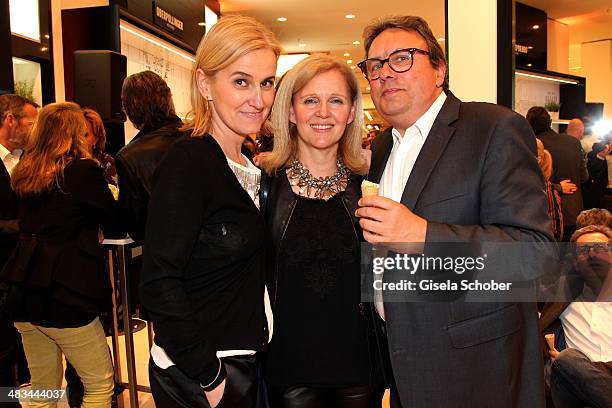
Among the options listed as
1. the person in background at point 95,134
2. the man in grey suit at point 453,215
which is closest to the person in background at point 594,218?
the man in grey suit at point 453,215

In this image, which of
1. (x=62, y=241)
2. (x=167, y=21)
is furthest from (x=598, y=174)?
(x=167, y=21)

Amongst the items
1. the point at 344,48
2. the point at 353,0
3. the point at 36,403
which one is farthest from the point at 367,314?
the point at 344,48

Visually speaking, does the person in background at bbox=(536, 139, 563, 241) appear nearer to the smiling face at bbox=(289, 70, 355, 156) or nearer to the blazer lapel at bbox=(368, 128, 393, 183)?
the blazer lapel at bbox=(368, 128, 393, 183)

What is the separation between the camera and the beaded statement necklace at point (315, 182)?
190cm

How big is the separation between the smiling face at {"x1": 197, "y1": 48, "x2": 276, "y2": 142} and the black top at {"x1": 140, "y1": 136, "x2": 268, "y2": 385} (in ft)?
0.33

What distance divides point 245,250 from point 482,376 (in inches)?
31.3

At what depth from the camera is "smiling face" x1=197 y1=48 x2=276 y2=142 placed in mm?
1521

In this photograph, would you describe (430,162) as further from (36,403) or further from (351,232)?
(36,403)

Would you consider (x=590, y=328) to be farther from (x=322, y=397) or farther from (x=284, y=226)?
(x=284, y=226)

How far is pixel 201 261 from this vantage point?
144 centimetres

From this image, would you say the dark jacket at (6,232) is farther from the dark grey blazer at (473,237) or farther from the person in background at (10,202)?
the dark grey blazer at (473,237)

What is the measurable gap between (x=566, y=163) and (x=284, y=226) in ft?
7.63

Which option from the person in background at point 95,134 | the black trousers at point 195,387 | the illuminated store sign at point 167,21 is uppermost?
the illuminated store sign at point 167,21

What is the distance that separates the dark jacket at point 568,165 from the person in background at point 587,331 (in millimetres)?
392
